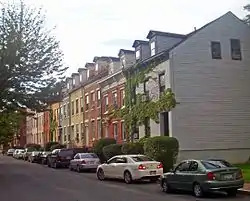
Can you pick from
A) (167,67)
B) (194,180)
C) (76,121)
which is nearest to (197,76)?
(167,67)

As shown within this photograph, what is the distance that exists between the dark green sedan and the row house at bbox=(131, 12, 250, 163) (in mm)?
13620

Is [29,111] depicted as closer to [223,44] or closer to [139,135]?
[139,135]

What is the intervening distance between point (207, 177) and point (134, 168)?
649 cm

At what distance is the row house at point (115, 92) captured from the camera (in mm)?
41156

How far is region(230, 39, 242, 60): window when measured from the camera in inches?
1326

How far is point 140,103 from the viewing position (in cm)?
3616

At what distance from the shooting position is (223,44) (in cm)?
3341

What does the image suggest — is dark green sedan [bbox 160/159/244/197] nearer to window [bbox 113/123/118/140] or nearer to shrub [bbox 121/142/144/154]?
shrub [bbox 121/142/144/154]

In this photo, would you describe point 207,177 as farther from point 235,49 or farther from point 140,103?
point 140,103

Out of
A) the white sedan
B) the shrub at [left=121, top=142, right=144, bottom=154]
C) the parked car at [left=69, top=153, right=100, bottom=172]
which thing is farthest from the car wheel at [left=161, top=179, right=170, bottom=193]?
the parked car at [left=69, top=153, right=100, bottom=172]

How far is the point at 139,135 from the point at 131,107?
241 cm

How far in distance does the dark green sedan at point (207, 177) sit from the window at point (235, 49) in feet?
58.1

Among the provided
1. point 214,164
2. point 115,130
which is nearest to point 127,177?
point 214,164

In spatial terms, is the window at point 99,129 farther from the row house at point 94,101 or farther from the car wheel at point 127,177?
the car wheel at point 127,177
